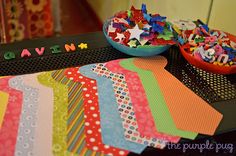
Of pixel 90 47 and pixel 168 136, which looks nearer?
pixel 168 136

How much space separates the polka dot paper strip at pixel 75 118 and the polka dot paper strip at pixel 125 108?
0.29ft

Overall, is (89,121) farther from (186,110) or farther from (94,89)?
(186,110)

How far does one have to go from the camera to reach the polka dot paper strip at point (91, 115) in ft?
2.24

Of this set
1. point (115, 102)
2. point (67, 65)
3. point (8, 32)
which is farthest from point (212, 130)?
point (8, 32)

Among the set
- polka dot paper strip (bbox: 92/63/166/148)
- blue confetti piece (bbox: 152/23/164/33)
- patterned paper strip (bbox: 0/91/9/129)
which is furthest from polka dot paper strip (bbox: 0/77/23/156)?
blue confetti piece (bbox: 152/23/164/33)

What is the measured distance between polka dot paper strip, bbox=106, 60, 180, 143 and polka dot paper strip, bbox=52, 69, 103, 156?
13 centimetres

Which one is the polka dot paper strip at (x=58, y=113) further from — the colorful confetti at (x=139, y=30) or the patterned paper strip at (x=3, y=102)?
the colorful confetti at (x=139, y=30)

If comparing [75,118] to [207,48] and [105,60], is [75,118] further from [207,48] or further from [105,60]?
[207,48]

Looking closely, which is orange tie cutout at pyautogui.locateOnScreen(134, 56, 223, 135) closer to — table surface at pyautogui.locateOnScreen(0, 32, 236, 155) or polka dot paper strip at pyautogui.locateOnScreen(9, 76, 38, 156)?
table surface at pyautogui.locateOnScreen(0, 32, 236, 155)

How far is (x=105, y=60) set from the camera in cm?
97

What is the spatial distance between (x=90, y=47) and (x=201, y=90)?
37cm

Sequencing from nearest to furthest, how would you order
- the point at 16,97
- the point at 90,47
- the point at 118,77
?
1. the point at 16,97
2. the point at 118,77
3. the point at 90,47

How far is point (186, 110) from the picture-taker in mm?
795

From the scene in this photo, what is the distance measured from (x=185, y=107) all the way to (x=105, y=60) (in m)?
0.29
